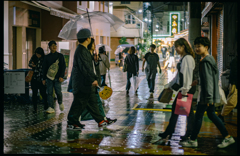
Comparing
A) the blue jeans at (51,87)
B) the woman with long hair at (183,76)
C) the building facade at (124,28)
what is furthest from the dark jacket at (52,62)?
the building facade at (124,28)

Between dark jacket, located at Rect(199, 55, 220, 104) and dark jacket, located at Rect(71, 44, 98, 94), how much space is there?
2.21 metres

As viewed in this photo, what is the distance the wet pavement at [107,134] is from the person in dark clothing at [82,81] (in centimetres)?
35

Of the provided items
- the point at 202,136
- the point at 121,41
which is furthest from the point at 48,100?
the point at 121,41

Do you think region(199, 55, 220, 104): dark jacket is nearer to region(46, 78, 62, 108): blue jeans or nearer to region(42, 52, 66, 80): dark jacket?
region(42, 52, 66, 80): dark jacket

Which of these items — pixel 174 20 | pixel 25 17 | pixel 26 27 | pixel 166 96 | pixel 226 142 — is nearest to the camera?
pixel 226 142

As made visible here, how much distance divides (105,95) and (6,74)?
118 inches

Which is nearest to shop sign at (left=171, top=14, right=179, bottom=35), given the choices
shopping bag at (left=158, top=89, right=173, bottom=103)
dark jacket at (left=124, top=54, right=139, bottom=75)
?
dark jacket at (left=124, top=54, right=139, bottom=75)

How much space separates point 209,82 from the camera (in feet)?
18.7

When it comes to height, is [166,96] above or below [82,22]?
below

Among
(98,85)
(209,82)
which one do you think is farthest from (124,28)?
(209,82)

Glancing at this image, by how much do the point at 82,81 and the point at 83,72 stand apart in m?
0.20

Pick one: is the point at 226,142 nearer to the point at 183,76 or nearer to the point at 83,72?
the point at 183,76

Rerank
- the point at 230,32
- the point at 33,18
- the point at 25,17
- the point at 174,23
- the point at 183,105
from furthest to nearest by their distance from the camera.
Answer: the point at 174,23 → the point at 33,18 → the point at 25,17 → the point at 230,32 → the point at 183,105

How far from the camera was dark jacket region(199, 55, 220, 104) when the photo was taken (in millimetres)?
5703
